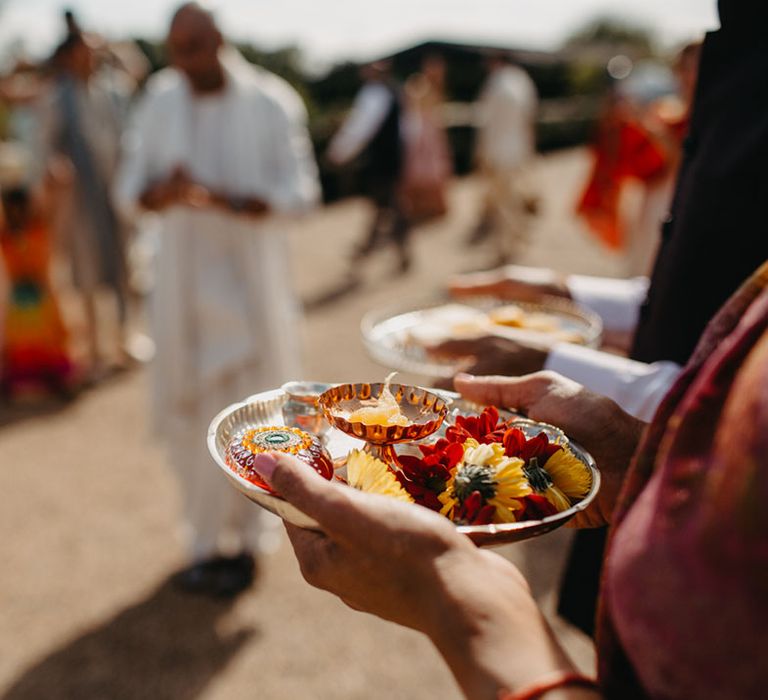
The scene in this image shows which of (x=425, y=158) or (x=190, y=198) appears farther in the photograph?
(x=425, y=158)

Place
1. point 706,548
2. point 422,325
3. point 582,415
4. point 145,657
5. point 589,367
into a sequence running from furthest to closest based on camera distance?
point 145,657, point 422,325, point 589,367, point 582,415, point 706,548

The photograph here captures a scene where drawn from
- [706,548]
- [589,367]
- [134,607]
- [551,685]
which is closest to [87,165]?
[134,607]

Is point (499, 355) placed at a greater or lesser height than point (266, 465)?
lesser

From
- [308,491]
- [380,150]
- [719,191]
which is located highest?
[719,191]

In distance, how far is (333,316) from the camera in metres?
7.14

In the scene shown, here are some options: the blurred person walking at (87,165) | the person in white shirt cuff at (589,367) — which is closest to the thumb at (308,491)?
the person in white shirt cuff at (589,367)

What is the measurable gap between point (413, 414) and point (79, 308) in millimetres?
6883

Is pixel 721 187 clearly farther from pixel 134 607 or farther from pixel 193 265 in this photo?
pixel 134 607

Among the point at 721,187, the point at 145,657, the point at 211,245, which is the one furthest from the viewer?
the point at 211,245

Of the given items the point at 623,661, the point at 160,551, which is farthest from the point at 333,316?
the point at 623,661

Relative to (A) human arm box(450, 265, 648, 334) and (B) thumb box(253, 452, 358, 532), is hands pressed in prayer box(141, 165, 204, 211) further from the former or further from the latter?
(B) thumb box(253, 452, 358, 532)

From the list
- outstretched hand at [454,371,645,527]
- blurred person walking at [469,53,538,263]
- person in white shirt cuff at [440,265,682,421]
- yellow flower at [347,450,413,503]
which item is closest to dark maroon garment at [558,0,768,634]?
person in white shirt cuff at [440,265,682,421]

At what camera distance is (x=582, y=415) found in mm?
1342

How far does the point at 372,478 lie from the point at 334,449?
238 mm
